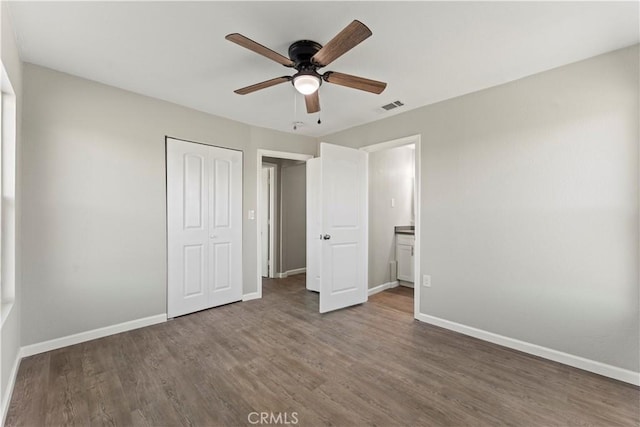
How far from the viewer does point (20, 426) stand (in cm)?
164

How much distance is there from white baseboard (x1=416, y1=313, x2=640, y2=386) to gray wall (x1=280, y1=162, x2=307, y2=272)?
116 inches

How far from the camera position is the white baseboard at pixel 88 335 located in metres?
2.45

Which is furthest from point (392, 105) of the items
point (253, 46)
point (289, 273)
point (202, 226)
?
point (289, 273)

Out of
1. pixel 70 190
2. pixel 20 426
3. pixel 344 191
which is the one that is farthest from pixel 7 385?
pixel 344 191

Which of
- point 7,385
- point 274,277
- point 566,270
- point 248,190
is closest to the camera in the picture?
point 7,385

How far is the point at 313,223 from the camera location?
4.49 metres

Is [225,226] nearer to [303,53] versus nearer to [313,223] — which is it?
[313,223]

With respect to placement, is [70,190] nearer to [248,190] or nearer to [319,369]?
[248,190]

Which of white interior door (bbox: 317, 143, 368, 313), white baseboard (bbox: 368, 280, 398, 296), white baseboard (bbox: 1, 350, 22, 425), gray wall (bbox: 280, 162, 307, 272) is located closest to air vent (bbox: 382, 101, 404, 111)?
white interior door (bbox: 317, 143, 368, 313)

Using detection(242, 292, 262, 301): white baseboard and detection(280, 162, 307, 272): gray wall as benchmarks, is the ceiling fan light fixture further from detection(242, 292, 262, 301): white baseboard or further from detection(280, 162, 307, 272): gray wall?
detection(280, 162, 307, 272): gray wall

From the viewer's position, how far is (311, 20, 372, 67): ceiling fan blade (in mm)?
1540

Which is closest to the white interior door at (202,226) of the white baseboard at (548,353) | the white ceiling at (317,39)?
the white ceiling at (317,39)

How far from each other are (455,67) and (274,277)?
14.0ft

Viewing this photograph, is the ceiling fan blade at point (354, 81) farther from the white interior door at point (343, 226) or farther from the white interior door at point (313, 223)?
the white interior door at point (313, 223)
